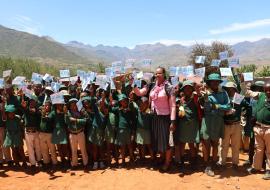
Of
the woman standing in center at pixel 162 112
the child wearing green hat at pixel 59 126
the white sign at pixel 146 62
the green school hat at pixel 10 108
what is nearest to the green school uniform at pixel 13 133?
the green school hat at pixel 10 108

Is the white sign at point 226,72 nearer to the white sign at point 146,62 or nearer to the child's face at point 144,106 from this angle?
the child's face at point 144,106

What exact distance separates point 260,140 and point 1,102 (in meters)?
6.15

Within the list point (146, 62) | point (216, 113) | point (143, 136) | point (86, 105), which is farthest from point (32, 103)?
point (216, 113)

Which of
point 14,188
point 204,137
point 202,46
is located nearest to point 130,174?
point 204,137

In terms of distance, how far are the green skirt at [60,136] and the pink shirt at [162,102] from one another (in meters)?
2.28

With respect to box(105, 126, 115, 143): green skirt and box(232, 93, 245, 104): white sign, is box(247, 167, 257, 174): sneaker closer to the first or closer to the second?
box(232, 93, 245, 104): white sign

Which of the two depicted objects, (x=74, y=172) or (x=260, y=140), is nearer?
(x=260, y=140)

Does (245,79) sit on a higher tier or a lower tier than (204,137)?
higher

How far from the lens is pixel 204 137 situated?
26.2 ft

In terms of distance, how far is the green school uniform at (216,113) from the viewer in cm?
786

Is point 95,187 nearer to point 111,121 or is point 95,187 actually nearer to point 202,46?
point 111,121

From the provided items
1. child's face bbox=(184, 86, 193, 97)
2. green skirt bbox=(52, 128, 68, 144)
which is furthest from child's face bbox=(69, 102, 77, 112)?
child's face bbox=(184, 86, 193, 97)

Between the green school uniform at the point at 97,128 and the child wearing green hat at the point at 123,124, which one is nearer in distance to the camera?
the child wearing green hat at the point at 123,124

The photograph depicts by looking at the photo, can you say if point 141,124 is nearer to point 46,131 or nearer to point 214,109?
point 214,109
